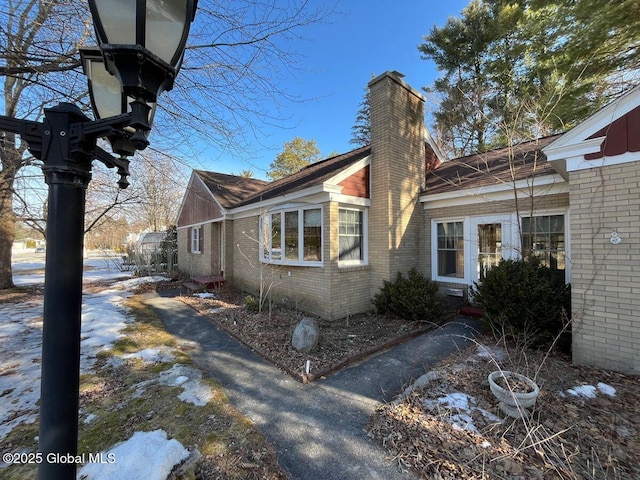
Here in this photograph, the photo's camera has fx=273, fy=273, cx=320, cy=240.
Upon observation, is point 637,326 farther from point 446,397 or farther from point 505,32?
point 505,32

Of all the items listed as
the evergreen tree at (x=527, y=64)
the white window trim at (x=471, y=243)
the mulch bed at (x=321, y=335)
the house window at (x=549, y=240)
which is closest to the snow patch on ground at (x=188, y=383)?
the mulch bed at (x=321, y=335)

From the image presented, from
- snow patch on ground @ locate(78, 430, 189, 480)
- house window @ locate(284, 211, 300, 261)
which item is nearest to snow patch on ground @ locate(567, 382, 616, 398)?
snow patch on ground @ locate(78, 430, 189, 480)

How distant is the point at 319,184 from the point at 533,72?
435 inches

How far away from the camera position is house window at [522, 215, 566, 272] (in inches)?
243

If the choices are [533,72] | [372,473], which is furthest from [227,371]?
[533,72]

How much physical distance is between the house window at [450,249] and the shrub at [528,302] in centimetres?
225

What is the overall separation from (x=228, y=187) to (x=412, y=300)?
12087mm

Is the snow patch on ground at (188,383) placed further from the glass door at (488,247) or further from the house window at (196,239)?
the house window at (196,239)

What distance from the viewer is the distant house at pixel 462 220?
407cm

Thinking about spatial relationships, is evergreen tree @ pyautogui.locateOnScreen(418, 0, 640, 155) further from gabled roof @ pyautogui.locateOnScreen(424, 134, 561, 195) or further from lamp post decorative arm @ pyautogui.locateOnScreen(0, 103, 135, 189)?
lamp post decorative arm @ pyautogui.locateOnScreen(0, 103, 135, 189)

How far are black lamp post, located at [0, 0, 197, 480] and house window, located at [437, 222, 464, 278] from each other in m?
8.00

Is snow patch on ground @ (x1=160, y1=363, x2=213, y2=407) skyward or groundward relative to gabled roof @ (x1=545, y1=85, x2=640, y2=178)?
groundward

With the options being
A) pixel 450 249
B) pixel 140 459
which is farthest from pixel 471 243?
pixel 140 459

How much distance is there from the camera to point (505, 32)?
12805 mm
